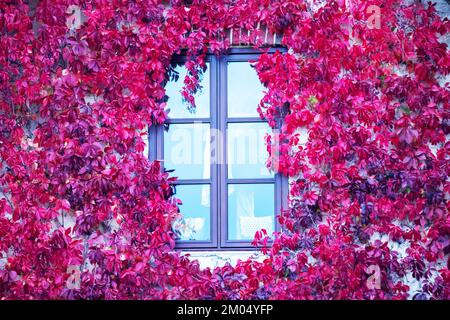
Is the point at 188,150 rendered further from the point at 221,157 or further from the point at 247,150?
the point at 247,150

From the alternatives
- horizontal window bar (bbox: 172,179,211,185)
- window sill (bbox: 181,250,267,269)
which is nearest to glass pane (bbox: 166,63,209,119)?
horizontal window bar (bbox: 172,179,211,185)

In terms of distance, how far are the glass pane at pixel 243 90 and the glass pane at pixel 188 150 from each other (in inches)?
10.7

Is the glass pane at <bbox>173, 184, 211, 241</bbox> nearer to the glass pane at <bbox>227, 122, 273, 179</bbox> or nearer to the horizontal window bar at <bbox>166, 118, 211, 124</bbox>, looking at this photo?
the glass pane at <bbox>227, 122, 273, 179</bbox>

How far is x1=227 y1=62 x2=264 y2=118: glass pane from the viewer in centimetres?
472

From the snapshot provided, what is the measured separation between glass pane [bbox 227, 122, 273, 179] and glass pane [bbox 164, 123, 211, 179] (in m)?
0.18

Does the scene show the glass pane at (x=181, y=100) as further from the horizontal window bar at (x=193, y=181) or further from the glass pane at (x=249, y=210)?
the glass pane at (x=249, y=210)

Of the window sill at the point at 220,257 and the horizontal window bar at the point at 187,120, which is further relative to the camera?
the horizontal window bar at the point at 187,120

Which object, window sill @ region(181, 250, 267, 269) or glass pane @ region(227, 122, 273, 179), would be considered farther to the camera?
glass pane @ region(227, 122, 273, 179)

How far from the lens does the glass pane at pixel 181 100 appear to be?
4.73 meters

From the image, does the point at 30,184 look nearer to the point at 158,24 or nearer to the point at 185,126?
the point at 185,126

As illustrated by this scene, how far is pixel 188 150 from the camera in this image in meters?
4.70

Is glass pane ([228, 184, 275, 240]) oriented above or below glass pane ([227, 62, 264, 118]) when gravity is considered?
below

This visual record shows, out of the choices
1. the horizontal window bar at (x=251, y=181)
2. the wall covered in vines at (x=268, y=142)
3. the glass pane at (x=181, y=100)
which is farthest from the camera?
the glass pane at (x=181, y=100)

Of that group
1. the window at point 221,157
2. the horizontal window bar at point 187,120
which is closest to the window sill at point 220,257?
the window at point 221,157
